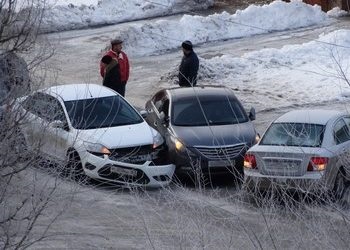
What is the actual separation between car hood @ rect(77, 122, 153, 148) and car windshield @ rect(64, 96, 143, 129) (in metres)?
0.15

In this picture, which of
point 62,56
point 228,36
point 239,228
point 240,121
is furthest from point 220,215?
point 228,36

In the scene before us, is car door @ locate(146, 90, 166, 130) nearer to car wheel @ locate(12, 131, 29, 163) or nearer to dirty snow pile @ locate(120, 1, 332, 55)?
car wheel @ locate(12, 131, 29, 163)

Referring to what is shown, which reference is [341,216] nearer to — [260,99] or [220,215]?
[220,215]

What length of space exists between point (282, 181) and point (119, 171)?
3.53m

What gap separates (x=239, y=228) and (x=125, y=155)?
669 cm

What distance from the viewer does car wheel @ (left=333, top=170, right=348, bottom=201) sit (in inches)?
480

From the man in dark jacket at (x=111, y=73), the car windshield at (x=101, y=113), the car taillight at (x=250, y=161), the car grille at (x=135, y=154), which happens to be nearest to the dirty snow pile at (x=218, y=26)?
the man in dark jacket at (x=111, y=73)

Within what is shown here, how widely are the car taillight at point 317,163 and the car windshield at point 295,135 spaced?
0.38 m

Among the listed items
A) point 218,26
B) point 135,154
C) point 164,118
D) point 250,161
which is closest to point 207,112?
point 164,118

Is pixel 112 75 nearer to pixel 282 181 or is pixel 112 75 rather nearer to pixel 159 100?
pixel 159 100

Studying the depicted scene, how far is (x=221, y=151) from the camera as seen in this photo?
16.1 m

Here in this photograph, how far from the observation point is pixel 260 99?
23.8 m

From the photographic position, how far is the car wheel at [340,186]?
12184 millimetres

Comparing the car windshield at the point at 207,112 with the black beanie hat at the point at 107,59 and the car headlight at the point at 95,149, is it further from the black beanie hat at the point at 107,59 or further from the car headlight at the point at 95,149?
the black beanie hat at the point at 107,59
